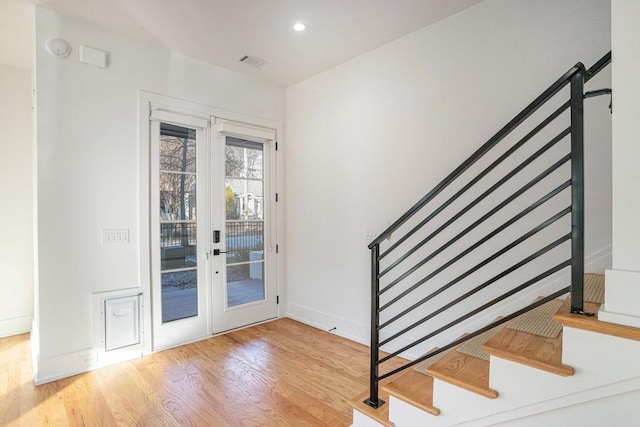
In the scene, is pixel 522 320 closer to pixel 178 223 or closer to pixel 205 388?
pixel 205 388

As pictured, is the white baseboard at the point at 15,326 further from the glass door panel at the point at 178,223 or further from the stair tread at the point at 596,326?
the stair tread at the point at 596,326

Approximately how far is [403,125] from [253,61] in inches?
71.0

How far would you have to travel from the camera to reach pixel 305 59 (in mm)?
3504

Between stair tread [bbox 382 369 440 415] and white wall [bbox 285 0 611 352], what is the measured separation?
1412 millimetres

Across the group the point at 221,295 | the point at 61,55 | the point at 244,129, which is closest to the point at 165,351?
the point at 221,295

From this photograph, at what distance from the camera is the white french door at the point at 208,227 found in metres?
3.32

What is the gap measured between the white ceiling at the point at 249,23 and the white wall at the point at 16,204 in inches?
14.9

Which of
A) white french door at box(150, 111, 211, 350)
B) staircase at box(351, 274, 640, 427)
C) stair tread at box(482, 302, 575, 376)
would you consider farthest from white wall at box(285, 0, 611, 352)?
staircase at box(351, 274, 640, 427)

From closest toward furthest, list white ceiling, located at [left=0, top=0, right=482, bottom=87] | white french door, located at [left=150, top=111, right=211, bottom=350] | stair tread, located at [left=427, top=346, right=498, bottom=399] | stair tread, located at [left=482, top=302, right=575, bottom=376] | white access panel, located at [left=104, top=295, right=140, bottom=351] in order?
stair tread, located at [left=482, top=302, right=575, bottom=376], stair tread, located at [left=427, top=346, right=498, bottom=399], white ceiling, located at [left=0, top=0, right=482, bottom=87], white access panel, located at [left=104, top=295, right=140, bottom=351], white french door, located at [left=150, top=111, right=211, bottom=350]

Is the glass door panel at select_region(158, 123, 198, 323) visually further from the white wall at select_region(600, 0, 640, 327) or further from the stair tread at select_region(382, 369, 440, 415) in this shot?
the white wall at select_region(600, 0, 640, 327)

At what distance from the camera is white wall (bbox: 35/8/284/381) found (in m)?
2.69

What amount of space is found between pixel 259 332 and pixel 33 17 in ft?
12.0

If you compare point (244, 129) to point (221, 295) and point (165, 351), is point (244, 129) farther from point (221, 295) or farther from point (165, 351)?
point (165, 351)

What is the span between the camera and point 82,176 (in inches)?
112
